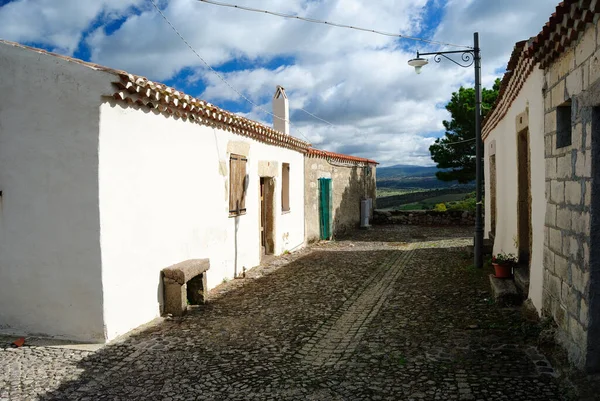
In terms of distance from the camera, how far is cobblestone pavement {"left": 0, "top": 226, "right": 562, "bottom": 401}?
3.83 meters

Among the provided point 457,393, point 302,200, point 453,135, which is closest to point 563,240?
point 457,393

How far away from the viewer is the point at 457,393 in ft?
12.0

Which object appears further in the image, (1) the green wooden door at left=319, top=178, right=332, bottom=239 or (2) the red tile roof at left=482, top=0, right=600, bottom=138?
(1) the green wooden door at left=319, top=178, right=332, bottom=239

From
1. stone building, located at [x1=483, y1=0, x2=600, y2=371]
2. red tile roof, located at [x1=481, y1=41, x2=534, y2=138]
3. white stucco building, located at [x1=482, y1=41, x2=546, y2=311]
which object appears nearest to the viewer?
stone building, located at [x1=483, y1=0, x2=600, y2=371]

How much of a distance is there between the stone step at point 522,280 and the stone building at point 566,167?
420mm

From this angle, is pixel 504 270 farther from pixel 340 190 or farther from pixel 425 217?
pixel 425 217

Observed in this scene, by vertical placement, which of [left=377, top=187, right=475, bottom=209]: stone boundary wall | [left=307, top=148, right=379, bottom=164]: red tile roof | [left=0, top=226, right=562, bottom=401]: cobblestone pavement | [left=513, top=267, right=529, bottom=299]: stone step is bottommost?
[left=0, top=226, right=562, bottom=401]: cobblestone pavement

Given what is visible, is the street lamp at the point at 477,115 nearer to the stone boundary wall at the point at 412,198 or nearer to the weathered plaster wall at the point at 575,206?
the weathered plaster wall at the point at 575,206

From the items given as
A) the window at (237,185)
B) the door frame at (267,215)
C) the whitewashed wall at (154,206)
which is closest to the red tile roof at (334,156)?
the door frame at (267,215)

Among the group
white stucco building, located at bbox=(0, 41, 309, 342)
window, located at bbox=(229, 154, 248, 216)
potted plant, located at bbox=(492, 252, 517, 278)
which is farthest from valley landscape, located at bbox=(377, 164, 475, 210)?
white stucco building, located at bbox=(0, 41, 309, 342)

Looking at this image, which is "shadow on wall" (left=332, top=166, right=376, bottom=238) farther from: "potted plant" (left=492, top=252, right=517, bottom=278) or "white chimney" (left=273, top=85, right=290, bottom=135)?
"potted plant" (left=492, top=252, right=517, bottom=278)

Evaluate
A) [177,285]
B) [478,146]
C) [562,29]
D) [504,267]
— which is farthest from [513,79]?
[177,285]

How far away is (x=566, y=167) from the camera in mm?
4094

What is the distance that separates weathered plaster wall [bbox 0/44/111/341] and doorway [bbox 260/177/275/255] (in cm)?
586
